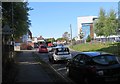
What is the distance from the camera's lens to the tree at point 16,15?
36.7 meters

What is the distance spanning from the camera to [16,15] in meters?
40.6

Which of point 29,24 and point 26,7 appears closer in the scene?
point 26,7

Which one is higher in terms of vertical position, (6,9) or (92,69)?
(6,9)

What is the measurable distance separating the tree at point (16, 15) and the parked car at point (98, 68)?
23024 mm

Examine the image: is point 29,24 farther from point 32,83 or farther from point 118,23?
point 118,23

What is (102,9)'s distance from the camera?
93.4m

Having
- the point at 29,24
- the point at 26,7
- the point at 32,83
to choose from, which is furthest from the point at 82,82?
the point at 29,24

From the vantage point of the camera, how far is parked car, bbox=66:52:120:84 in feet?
41.9

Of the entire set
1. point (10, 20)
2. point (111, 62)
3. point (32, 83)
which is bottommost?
point (32, 83)

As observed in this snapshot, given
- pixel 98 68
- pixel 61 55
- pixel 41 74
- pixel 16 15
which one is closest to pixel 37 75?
pixel 41 74

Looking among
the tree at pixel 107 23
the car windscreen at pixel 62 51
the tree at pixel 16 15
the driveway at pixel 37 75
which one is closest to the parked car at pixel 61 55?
the car windscreen at pixel 62 51

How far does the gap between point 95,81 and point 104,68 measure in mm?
611

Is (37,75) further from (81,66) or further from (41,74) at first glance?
(81,66)

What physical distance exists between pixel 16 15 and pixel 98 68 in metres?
28.9
